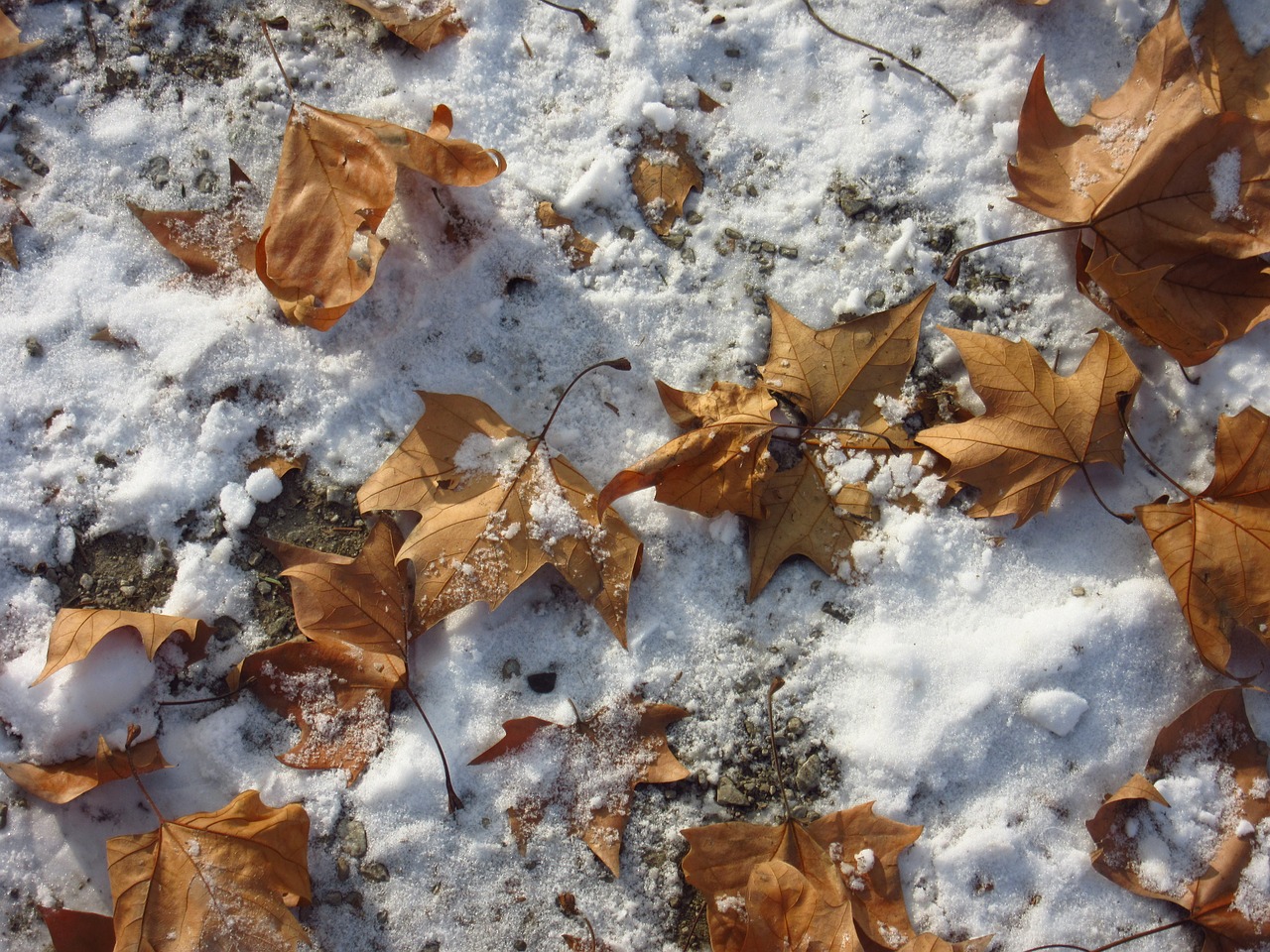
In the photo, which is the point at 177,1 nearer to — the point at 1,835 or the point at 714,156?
the point at 714,156

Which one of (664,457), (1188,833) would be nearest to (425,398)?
(664,457)

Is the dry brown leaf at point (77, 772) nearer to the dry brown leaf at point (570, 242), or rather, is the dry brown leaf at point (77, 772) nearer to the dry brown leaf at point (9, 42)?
the dry brown leaf at point (570, 242)

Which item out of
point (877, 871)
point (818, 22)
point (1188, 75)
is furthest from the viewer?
point (818, 22)

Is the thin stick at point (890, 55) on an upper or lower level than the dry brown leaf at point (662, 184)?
upper

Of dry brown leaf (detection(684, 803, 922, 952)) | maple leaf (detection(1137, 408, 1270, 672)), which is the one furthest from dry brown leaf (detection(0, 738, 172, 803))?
maple leaf (detection(1137, 408, 1270, 672))

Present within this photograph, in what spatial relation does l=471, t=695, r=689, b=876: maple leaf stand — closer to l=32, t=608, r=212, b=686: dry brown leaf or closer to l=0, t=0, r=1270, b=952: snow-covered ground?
l=0, t=0, r=1270, b=952: snow-covered ground

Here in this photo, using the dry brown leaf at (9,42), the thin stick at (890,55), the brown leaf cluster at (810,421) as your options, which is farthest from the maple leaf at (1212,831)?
the dry brown leaf at (9,42)
